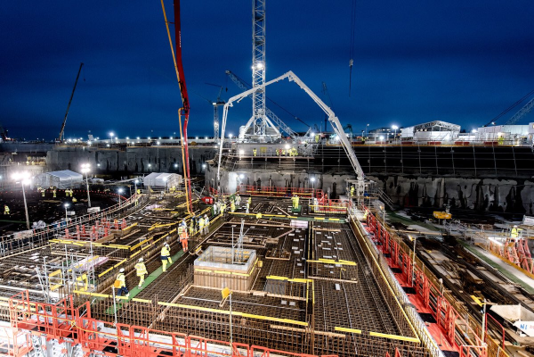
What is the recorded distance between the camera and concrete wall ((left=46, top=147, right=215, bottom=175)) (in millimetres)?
57125

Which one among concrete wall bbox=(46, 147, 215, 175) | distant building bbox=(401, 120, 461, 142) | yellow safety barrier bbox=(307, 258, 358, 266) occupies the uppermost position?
distant building bbox=(401, 120, 461, 142)

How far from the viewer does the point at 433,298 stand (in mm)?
10578

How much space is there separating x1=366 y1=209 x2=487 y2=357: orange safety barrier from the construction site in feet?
0.26

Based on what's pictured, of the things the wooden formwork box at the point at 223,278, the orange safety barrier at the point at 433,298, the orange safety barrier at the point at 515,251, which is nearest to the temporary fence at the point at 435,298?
the orange safety barrier at the point at 433,298

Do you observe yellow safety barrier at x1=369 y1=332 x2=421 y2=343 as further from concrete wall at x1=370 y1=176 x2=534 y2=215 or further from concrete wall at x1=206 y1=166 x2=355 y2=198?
concrete wall at x1=370 y1=176 x2=534 y2=215

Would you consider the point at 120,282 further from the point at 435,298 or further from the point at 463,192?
the point at 463,192

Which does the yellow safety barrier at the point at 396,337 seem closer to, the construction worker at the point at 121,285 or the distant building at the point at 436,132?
the construction worker at the point at 121,285

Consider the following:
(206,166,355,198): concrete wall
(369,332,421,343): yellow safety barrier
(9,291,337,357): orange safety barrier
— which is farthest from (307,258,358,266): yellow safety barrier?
(206,166,355,198): concrete wall

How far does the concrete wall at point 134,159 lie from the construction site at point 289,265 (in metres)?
21.8

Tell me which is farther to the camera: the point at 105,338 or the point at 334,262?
the point at 334,262

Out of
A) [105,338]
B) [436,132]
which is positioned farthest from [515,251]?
[436,132]

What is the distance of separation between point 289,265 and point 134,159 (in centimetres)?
5438

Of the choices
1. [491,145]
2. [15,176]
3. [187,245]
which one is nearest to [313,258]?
[187,245]

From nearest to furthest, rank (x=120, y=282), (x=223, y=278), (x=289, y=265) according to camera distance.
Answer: (x=120, y=282) < (x=223, y=278) < (x=289, y=265)
